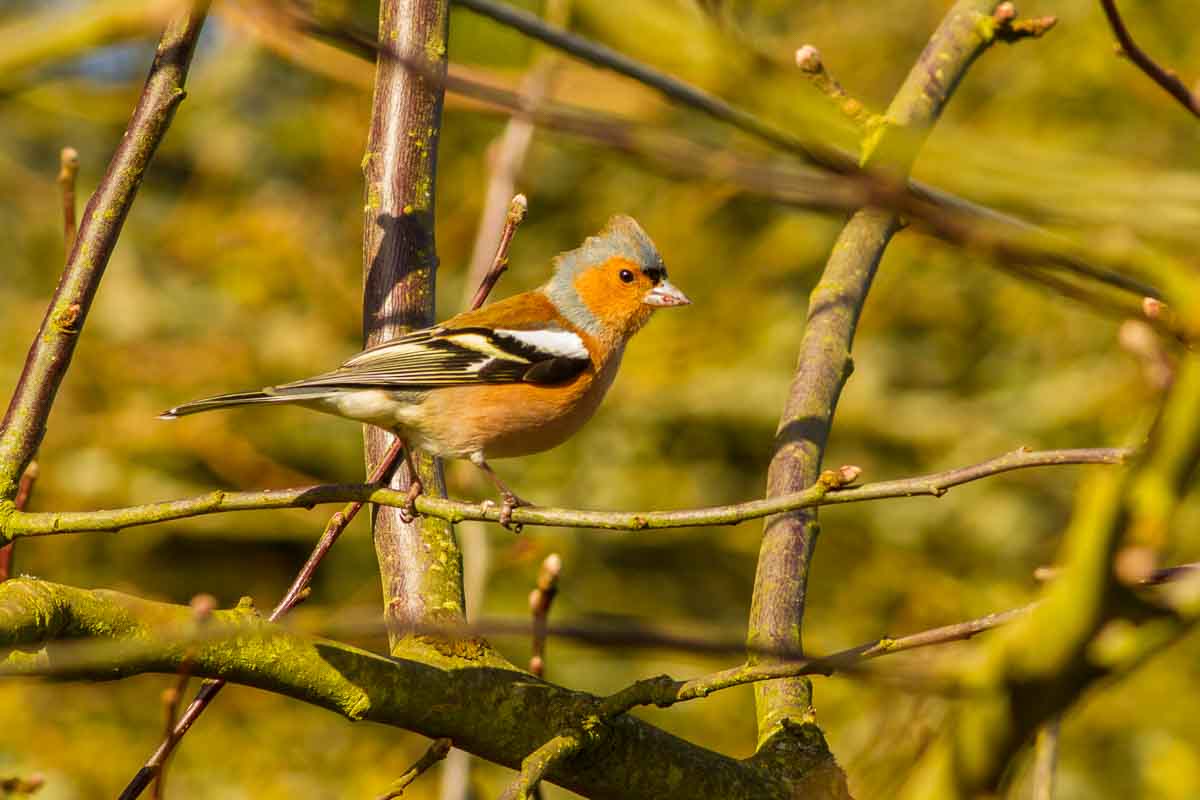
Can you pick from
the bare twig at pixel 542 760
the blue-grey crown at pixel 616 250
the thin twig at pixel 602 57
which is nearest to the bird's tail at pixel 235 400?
the bare twig at pixel 542 760

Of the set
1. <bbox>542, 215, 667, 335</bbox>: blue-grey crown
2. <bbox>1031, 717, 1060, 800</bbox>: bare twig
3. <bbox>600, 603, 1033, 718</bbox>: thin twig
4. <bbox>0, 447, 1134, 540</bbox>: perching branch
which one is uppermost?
<bbox>542, 215, 667, 335</bbox>: blue-grey crown

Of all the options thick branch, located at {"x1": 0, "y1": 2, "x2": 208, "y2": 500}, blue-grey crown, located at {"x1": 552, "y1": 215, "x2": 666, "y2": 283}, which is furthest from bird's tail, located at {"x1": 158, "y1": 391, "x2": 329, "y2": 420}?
blue-grey crown, located at {"x1": 552, "y1": 215, "x2": 666, "y2": 283}

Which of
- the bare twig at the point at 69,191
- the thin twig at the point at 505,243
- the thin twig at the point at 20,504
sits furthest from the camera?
the thin twig at the point at 505,243

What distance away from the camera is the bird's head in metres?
4.98

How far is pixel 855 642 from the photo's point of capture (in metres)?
7.18

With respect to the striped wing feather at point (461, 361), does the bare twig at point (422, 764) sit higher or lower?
lower

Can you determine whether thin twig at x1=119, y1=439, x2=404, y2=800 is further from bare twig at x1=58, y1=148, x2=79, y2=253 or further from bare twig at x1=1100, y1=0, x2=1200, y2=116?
bare twig at x1=1100, y1=0, x2=1200, y2=116

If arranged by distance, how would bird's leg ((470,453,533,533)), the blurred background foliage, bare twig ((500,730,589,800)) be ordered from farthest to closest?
the blurred background foliage
bird's leg ((470,453,533,533))
bare twig ((500,730,589,800))

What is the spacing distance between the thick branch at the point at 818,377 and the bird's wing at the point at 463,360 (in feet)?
2.92

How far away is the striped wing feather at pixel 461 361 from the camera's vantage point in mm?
3904

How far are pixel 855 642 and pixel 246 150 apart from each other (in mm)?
5197

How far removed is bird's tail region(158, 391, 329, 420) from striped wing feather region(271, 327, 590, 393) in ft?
0.14

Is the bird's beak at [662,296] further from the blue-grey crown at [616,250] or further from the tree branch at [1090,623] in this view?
the tree branch at [1090,623]

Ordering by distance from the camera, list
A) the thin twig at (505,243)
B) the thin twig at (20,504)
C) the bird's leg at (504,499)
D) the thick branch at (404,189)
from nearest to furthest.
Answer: the bird's leg at (504,499)
the thin twig at (20,504)
the thin twig at (505,243)
the thick branch at (404,189)
